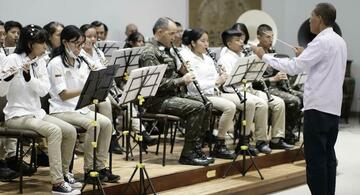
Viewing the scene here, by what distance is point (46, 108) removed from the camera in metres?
5.35

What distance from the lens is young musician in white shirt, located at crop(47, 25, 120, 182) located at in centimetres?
500

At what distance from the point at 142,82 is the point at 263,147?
6.98 ft

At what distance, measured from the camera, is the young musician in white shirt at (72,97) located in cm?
500

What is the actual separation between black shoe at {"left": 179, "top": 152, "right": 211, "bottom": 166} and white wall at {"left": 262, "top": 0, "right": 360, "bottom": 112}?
19.1ft

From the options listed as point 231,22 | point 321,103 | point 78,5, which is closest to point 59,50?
point 321,103

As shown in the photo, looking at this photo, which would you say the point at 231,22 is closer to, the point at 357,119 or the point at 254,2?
the point at 254,2

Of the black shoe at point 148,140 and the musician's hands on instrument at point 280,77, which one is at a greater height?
the musician's hands on instrument at point 280,77

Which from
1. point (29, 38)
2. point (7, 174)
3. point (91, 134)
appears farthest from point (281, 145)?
point (29, 38)

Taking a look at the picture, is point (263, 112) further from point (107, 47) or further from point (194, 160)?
point (107, 47)

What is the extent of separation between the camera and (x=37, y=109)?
4.90 m

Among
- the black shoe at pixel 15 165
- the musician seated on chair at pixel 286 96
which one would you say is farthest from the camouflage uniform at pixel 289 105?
the black shoe at pixel 15 165

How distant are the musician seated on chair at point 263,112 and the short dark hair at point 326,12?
2.00 metres

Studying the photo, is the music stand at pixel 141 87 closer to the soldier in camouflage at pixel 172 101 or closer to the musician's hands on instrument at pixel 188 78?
the musician's hands on instrument at pixel 188 78

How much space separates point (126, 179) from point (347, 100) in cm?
622
